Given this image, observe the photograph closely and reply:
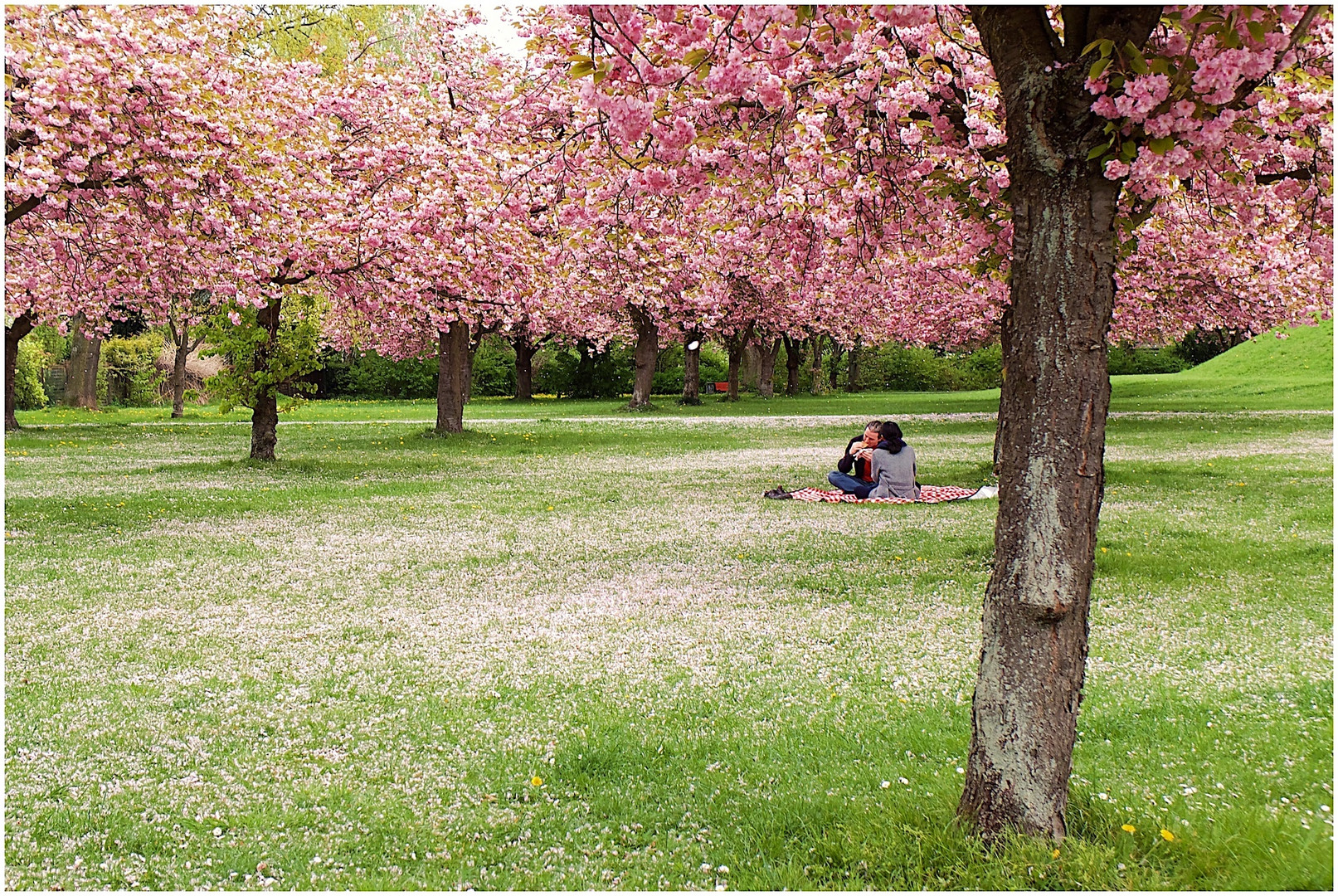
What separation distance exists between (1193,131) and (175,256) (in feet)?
40.5

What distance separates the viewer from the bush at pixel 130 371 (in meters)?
41.8

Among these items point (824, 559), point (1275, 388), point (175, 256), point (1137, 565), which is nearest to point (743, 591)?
point (824, 559)

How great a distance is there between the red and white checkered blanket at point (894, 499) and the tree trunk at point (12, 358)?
15.0 metres

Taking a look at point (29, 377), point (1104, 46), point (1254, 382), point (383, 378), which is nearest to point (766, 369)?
point (383, 378)

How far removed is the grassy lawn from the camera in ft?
12.1

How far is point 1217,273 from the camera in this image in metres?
19.9

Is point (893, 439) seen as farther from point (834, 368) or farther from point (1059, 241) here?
point (834, 368)

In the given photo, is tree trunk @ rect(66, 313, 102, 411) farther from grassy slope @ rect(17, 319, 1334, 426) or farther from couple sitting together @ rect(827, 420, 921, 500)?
couple sitting together @ rect(827, 420, 921, 500)

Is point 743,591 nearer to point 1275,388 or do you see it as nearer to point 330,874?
point 330,874

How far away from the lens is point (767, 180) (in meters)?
6.37

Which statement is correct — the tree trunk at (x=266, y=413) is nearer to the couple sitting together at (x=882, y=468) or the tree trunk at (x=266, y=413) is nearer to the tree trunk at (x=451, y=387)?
the tree trunk at (x=451, y=387)

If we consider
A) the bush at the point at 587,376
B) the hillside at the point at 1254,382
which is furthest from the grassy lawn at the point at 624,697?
the bush at the point at 587,376

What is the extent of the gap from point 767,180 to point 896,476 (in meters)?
7.39

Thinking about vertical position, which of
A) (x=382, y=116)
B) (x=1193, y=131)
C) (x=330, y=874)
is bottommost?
(x=330, y=874)
